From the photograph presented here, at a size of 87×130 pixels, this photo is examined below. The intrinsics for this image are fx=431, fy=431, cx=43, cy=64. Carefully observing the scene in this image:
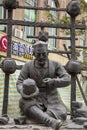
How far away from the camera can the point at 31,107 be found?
508 centimetres

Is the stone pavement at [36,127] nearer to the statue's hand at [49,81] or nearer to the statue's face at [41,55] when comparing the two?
the statue's hand at [49,81]

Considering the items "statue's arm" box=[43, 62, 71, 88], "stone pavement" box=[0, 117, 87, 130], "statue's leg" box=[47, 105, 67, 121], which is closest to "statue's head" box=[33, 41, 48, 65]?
"statue's arm" box=[43, 62, 71, 88]

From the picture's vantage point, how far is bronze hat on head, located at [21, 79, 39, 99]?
198 inches

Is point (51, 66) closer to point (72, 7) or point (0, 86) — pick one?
point (72, 7)

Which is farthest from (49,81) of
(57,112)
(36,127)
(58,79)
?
(36,127)

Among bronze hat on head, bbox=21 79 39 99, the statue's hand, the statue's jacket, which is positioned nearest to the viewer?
bronze hat on head, bbox=21 79 39 99

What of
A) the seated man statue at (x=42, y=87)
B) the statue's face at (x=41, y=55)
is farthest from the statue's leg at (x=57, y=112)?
the statue's face at (x=41, y=55)

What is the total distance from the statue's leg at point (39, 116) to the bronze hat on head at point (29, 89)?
0.15 meters

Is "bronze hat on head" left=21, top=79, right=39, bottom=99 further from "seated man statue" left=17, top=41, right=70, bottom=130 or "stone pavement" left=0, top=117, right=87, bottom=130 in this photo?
"stone pavement" left=0, top=117, right=87, bottom=130

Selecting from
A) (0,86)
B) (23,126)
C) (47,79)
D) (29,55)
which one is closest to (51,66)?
(47,79)

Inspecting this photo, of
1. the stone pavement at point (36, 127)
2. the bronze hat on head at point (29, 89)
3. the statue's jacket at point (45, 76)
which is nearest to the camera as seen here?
the stone pavement at point (36, 127)

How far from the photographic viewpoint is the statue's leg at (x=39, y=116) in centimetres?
485

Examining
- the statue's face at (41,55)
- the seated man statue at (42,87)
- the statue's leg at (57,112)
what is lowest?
the statue's leg at (57,112)

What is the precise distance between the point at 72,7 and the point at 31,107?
1.65 m
